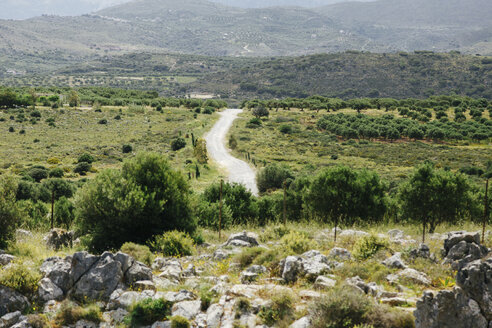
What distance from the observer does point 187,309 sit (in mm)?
12141

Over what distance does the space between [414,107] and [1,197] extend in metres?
143

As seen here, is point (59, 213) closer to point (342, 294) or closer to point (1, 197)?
point (1, 197)

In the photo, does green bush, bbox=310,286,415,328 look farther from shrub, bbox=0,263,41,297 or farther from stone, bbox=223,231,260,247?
shrub, bbox=0,263,41,297

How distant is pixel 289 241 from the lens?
53.5 feet

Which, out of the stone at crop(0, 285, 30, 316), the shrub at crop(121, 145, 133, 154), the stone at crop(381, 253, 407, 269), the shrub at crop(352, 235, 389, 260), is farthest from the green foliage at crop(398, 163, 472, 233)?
the shrub at crop(121, 145, 133, 154)

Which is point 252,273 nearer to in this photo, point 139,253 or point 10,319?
point 139,253

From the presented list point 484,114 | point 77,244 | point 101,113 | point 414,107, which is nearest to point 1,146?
point 101,113

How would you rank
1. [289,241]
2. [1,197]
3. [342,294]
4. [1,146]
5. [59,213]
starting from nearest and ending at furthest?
[342,294] < [289,241] < [1,197] < [59,213] < [1,146]

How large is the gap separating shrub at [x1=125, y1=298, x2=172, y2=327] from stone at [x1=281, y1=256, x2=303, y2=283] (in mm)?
3922

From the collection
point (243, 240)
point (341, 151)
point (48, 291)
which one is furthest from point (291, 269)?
point (341, 151)

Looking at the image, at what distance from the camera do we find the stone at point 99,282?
512 inches

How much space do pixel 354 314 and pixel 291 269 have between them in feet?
10.6

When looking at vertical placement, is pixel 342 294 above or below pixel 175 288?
above

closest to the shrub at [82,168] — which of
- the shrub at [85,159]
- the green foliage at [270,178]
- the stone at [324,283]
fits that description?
the shrub at [85,159]
